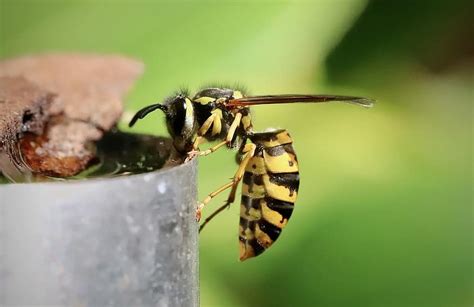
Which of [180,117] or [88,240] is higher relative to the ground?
[180,117]

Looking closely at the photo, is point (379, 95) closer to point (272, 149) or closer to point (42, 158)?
point (272, 149)

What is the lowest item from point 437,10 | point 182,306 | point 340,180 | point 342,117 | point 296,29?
point 182,306

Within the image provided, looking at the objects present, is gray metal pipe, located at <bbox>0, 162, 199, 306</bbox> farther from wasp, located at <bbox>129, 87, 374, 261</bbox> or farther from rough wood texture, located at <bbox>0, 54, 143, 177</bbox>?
wasp, located at <bbox>129, 87, 374, 261</bbox>

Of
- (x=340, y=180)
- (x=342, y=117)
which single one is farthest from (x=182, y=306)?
(x=342, y=117)

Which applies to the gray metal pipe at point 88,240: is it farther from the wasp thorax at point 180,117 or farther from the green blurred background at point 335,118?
the green blurred background at point 335,118

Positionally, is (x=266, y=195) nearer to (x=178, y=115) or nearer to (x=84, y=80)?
(x=178, y=115)

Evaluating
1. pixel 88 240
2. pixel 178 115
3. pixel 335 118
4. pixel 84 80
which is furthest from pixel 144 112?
pixel 335 118
